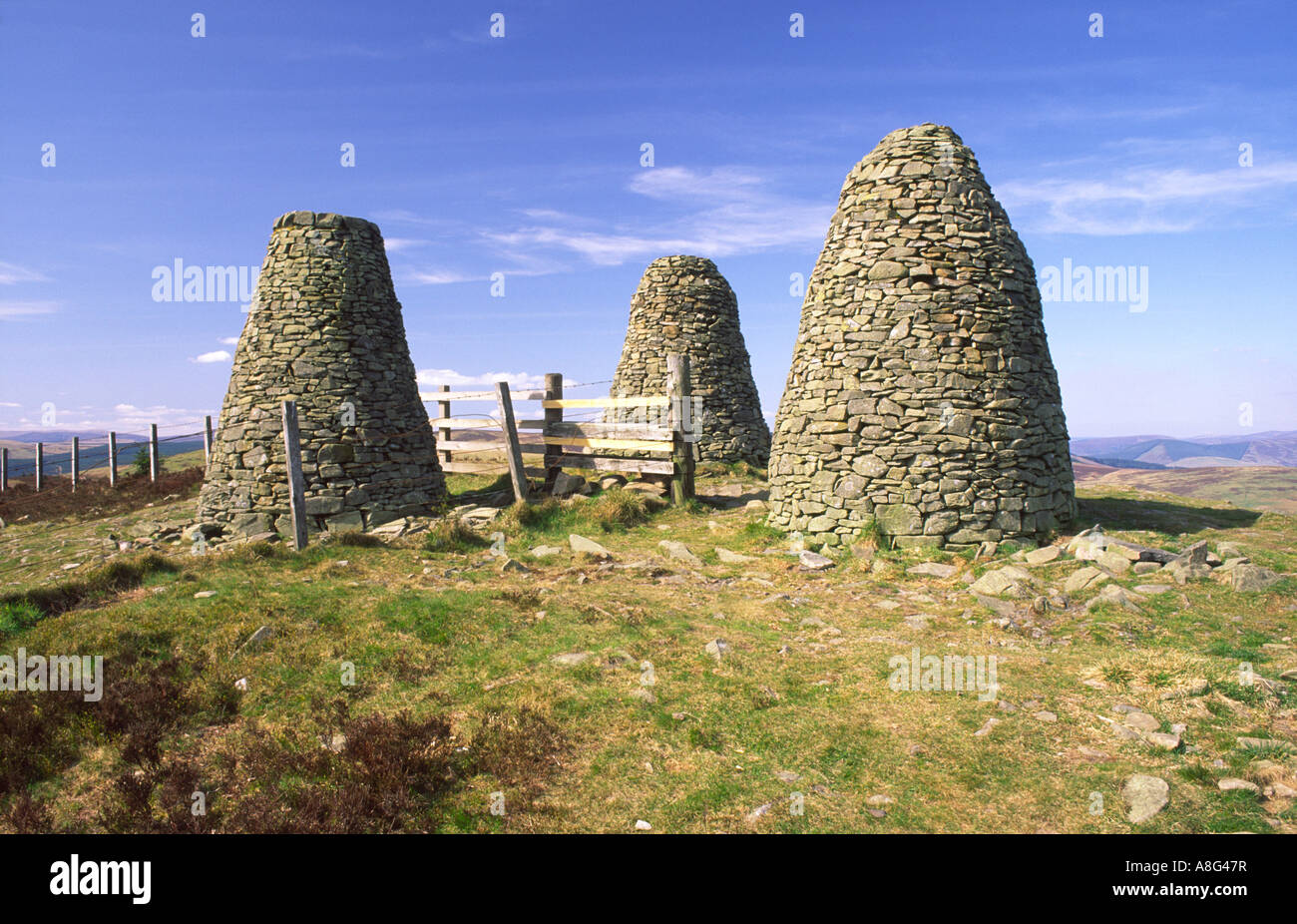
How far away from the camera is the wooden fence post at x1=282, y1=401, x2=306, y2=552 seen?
12312 mm

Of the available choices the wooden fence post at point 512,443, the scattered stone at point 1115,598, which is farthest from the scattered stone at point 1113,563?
the wooden fence post at point 512,443

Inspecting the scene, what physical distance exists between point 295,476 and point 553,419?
6236 mm

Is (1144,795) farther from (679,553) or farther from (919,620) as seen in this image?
(679,553)

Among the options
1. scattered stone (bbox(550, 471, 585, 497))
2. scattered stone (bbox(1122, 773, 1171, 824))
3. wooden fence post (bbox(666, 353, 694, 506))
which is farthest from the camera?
scattered stone (bbox(550, 471, 585, 497))

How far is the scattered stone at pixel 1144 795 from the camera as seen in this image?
453 cm

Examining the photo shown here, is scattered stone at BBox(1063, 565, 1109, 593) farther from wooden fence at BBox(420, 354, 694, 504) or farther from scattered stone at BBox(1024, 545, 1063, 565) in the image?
wooden fence at BBox(420, 354, 694, 504)

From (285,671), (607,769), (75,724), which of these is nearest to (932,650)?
(607,769)

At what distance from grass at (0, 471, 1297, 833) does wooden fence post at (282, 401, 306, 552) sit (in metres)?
1.99

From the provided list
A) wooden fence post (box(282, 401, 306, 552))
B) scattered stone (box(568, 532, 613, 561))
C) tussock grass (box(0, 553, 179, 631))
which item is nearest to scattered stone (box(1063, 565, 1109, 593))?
scattered stone (box(568, 532, 613, 561))

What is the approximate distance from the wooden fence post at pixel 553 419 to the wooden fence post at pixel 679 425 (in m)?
3.47

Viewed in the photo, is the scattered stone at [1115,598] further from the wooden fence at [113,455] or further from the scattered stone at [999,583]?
the wooden fence at [113,455]

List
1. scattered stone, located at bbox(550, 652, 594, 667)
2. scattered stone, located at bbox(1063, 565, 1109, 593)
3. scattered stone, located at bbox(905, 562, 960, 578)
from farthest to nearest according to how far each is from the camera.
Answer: scattered stone, located at bbox(905, 562, 960, 578), scattered stone, located at bbox(1063, 565, 1109, 593), scattered stone, located at bbox(550, 652, 594, 667)

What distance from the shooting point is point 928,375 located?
10.7 meters
